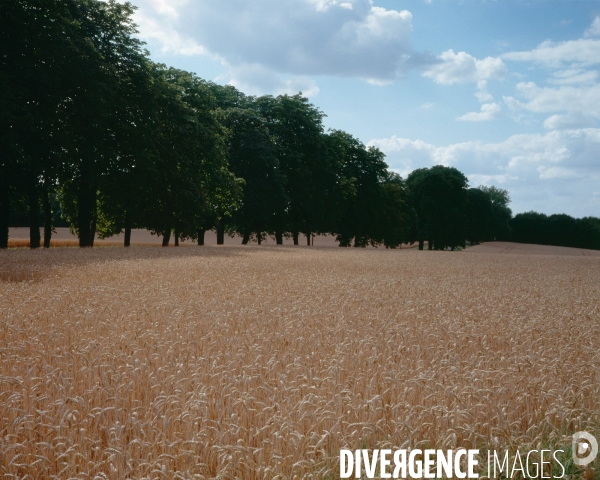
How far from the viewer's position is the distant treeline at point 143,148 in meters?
29.3

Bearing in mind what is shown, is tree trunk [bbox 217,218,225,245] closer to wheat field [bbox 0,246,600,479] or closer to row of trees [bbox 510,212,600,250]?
wheat field [bbox 0,246,600,479]

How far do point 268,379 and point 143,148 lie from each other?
106 feet

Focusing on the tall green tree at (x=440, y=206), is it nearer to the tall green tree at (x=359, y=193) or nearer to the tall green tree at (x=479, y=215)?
the tall green tree at (x=359, y=193)

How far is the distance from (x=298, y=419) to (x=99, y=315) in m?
5.88

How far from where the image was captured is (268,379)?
5.84 m

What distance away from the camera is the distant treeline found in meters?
29.3

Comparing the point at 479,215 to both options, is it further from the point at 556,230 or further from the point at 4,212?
the point at 4,212

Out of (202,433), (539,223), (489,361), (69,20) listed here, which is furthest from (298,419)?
(539,223)

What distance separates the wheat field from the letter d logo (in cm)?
13

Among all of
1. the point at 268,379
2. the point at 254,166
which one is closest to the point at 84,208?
the point at 254,166

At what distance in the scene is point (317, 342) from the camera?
7578 millimetres

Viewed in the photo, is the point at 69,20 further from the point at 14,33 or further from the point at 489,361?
the point at 489,361

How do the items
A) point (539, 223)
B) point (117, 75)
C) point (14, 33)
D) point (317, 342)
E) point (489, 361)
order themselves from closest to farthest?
1. point (489, 361)
2. point (317, 342)
3. point (14, 33)
4. point (117, 75)
5. point (539, 223)

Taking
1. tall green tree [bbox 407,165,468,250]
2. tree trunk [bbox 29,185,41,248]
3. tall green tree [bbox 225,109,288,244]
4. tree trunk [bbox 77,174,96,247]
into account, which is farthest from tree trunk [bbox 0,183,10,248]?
tall green tree [bbox 407,165,468,250]
